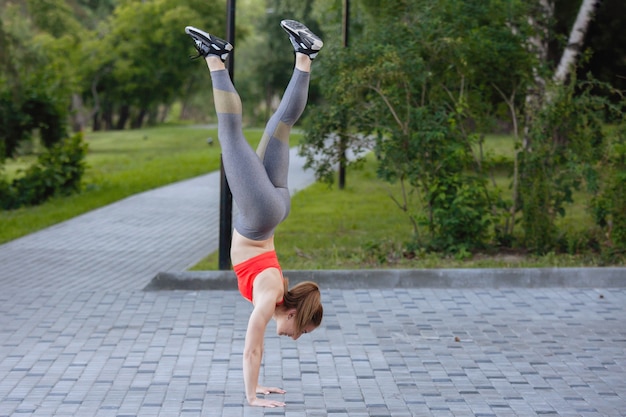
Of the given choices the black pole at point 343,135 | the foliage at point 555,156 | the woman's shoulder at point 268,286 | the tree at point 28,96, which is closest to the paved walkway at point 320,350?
the woman's shoulder at point 268,286

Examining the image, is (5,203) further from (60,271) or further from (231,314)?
(231,314)

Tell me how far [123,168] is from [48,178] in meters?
9.65

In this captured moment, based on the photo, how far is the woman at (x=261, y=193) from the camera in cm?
584

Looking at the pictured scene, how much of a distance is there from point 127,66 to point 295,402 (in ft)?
134

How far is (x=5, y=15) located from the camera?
39656 mm

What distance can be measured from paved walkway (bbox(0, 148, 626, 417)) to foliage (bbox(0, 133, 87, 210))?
7153mm

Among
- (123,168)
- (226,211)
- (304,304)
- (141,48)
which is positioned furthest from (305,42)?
(141,48)

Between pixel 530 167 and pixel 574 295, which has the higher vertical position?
pixel 530 167

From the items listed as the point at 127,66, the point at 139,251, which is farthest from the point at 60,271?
the point at 127,66

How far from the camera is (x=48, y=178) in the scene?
A: 18.9m

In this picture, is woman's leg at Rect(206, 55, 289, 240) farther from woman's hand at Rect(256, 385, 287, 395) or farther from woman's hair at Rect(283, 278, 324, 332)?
woman's hand at Rect(256, 385, 287, 395)

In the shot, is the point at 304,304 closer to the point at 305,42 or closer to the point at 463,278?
the point at 305,42

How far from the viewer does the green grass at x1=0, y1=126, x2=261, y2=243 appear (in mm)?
16281

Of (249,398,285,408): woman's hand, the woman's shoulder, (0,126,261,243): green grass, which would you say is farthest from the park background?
the woman's shoulder
